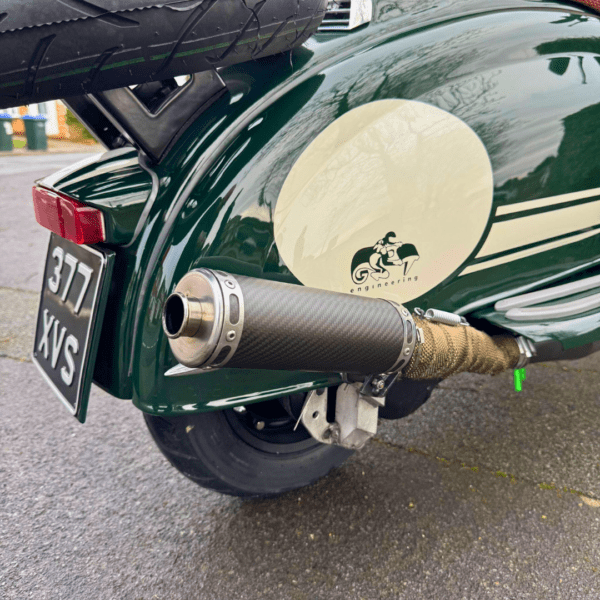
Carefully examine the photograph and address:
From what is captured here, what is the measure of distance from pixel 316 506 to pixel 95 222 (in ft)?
3.06

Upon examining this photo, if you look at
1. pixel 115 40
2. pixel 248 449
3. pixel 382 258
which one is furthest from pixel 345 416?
pixel 115 40

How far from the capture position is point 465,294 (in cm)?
140

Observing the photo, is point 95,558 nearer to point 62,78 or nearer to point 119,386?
point 119,386

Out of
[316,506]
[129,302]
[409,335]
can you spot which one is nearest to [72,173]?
[129,302]

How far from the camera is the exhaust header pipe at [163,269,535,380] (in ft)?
2.79

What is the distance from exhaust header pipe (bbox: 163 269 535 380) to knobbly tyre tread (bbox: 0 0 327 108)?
0.32 metres

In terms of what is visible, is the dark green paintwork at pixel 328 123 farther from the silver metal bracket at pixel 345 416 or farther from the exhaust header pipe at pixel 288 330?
the exhaust header pipe at pixel 288 330

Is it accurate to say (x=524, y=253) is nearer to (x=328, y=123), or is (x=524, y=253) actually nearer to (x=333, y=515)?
(x=328, y=123)

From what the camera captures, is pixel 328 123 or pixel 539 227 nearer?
pixel 328 123

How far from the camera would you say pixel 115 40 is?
84cm

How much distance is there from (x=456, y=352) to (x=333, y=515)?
623 mm

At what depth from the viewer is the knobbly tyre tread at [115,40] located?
80cm

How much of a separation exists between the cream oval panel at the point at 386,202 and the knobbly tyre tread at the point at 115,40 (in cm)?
26

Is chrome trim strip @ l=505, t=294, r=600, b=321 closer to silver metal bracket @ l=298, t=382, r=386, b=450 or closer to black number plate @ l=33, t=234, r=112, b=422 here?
silver metal bracket @ l=298, t=382, r=386, b=450
